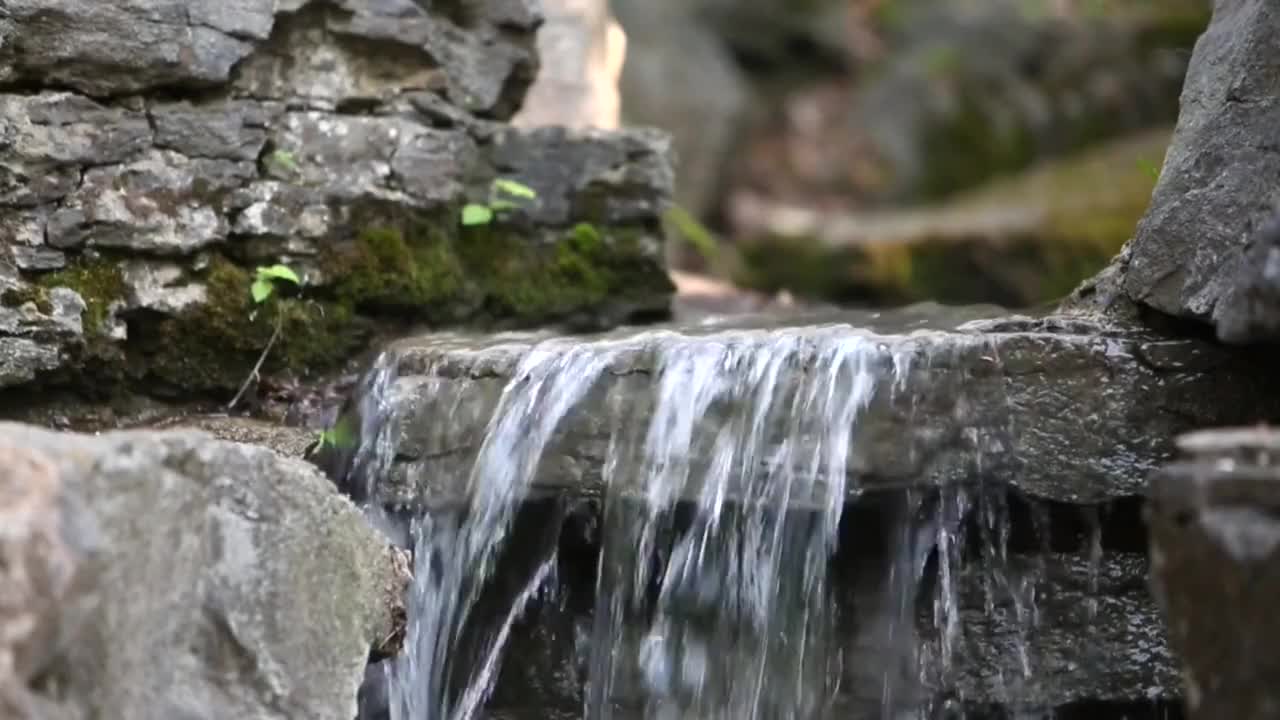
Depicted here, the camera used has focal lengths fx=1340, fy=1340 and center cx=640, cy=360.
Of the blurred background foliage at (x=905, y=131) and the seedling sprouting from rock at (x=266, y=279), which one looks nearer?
the seedling sprouting from rock at (x=266, y=279)

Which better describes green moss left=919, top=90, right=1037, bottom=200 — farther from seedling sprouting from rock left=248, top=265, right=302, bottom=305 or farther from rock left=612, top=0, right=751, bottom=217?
seedling sprouting from rock left=248, top=265, right=302, bottom=305

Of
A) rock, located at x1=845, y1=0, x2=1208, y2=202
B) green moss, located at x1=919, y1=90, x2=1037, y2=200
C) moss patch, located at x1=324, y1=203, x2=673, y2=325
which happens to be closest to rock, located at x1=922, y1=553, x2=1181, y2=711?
moss patch, located at x1=324, y1=203, x2=673, y2=325

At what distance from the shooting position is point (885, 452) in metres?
3.10

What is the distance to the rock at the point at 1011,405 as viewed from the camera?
10.2 feet

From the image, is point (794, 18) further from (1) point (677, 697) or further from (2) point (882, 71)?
(1) point (677, 697)

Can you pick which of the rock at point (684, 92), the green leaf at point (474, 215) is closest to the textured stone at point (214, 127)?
the green leaf at point (474, 215)

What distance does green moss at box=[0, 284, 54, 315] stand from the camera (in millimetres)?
3670

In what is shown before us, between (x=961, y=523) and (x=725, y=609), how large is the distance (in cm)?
60

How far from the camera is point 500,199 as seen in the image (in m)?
4.64

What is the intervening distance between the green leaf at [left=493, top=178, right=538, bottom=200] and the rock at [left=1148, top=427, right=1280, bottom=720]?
2.79m

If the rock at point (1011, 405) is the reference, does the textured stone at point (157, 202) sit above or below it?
above

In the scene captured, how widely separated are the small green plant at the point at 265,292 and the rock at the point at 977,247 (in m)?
5.13

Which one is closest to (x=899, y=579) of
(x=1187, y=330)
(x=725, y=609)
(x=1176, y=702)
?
(x=725, y=609)

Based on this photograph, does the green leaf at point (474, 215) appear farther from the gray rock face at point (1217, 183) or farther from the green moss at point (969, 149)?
the green moss at point (969, 149)
